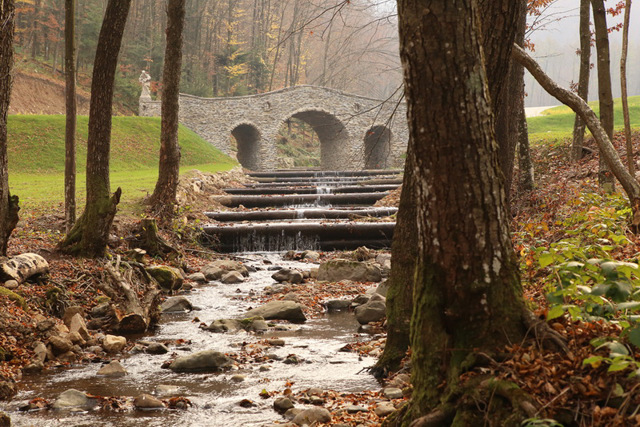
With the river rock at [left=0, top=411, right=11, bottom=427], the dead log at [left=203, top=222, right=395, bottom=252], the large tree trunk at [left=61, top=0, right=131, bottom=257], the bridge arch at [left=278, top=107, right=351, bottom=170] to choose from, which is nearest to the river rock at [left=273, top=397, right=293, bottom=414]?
the river rock at [left=0, top=411, right=11, bottom=427]

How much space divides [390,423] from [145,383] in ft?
8.57

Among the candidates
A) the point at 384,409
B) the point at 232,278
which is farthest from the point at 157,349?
the point at 232,278

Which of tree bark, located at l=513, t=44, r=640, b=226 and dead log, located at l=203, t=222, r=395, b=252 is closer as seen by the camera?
tree bark, located at l=513, t=44, r=640, b=226

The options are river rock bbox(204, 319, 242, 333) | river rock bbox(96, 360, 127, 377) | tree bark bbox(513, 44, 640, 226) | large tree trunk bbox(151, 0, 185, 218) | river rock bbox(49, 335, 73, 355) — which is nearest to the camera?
tree bark bbox(513, 44, 640, 226)

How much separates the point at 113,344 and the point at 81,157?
19.9 meters

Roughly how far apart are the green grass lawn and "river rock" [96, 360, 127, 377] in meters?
6.85

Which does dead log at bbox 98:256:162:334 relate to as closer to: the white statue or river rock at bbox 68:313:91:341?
river rock at bbox 68:313:91:341

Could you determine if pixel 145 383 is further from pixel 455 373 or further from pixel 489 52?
pixel 489 52

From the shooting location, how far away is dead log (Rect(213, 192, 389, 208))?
18203 millimetres

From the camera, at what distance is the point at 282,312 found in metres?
7.48

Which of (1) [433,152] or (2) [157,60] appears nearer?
(1) [433,152]

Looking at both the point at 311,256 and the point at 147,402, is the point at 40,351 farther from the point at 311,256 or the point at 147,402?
the point at 311,256

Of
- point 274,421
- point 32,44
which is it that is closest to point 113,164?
point 32,44

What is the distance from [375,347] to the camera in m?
5.86
